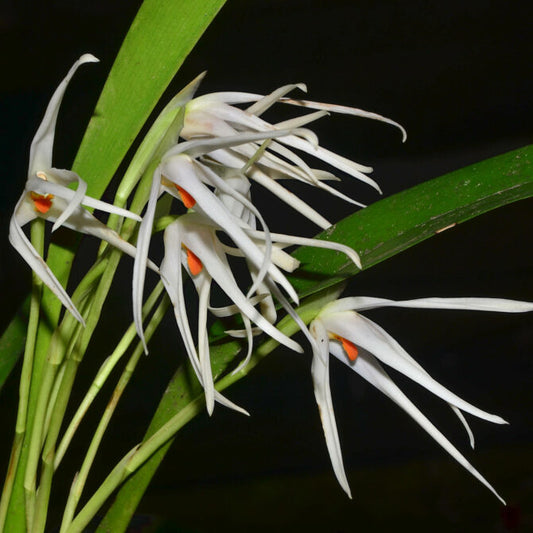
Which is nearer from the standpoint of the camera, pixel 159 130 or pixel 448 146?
pixel 159 130

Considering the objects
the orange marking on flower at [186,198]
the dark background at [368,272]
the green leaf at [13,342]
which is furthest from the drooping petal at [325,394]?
the dark background at [368,272]

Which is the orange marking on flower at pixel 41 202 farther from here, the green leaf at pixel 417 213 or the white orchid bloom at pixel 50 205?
the green leaf at pixel 417 213

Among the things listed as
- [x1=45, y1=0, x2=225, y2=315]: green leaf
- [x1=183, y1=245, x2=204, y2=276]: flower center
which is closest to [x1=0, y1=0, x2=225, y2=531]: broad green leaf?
[x1=45, y1=0, x2=225, y2=315]: green leaf

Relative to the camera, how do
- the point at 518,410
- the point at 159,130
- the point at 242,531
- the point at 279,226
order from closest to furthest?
the point at 159,130, the point at 242,531, the point at 279,226, the point at 518,410

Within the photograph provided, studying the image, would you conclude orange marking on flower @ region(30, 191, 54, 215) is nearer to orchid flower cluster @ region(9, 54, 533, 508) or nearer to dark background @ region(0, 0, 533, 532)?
orchid flower cluster @ region(9, 54, 533, 508)

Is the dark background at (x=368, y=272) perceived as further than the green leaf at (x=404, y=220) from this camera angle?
Yes

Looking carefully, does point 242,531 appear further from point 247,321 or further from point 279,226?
point 247,321

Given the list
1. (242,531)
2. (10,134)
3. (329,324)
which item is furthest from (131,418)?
(329,324)
